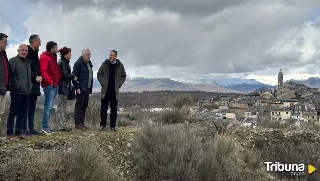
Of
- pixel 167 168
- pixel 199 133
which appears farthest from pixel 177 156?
pixel 199 133

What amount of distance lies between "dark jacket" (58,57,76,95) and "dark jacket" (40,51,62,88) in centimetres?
18

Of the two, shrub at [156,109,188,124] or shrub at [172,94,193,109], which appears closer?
shrub at [156,109,188,124]

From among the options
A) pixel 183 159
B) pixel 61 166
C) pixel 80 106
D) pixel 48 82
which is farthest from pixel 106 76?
pixel 61 166

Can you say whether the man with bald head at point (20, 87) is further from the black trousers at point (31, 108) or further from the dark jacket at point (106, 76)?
the dark jacket at point (106, 76)

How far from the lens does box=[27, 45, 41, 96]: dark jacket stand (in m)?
7.61

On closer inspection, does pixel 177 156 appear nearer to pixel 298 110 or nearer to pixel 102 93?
pixel 102 93

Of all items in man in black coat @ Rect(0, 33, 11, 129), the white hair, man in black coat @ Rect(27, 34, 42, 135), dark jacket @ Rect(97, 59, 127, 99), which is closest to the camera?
man in black coat @ Rect(0, 33, 11, 129)

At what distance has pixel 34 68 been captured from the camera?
766 centimetres

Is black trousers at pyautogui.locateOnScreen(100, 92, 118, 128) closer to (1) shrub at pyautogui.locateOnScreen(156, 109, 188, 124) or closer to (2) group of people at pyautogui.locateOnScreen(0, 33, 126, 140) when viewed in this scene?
(2) group of people at pyautogui.locateOnScreen(0, 33, 126, 140)

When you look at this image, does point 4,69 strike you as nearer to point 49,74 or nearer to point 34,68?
point 34,68

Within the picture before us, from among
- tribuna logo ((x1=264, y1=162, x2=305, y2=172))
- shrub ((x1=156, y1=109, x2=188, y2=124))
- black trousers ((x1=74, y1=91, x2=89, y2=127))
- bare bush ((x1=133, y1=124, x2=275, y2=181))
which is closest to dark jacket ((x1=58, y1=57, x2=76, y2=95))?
black trousers ((x1=74, y1=91, x2=89, y2=127))

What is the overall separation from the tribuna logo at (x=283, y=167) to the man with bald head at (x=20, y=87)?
5.66 metres

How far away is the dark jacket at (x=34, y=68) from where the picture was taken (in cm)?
761

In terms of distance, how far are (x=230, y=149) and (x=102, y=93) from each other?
3.27 meters
